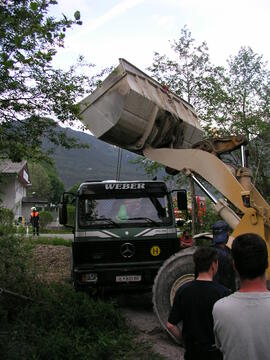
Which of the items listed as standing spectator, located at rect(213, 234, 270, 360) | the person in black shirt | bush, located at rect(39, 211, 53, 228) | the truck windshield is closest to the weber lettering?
the truck windshield

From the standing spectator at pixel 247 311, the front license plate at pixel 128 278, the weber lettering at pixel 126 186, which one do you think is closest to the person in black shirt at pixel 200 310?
the standing spectator at pixel 247 311

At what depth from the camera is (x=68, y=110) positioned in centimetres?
689

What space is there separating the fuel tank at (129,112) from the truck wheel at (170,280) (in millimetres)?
2266

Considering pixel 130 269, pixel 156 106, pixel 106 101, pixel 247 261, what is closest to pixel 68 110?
pixel 106 101

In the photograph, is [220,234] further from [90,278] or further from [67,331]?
[90,278]

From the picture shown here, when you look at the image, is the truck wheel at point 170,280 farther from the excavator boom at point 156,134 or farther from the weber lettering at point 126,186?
the weber lettering at point 126,186

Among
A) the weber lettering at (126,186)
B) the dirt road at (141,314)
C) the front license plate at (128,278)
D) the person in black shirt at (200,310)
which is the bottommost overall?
the dirt road at (141,314)

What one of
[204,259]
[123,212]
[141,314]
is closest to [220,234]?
[204,259]

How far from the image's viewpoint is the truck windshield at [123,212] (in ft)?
26.1

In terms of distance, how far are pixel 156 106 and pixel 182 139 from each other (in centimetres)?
119

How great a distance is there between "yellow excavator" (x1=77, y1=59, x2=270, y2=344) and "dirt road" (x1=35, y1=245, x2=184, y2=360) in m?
0.33

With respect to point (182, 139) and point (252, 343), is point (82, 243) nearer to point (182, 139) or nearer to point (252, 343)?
point (182, 139)

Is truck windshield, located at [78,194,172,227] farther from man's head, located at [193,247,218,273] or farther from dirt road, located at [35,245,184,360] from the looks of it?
man's head, located at [193,247,218,273]

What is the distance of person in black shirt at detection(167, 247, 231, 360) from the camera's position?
10.3 feet
